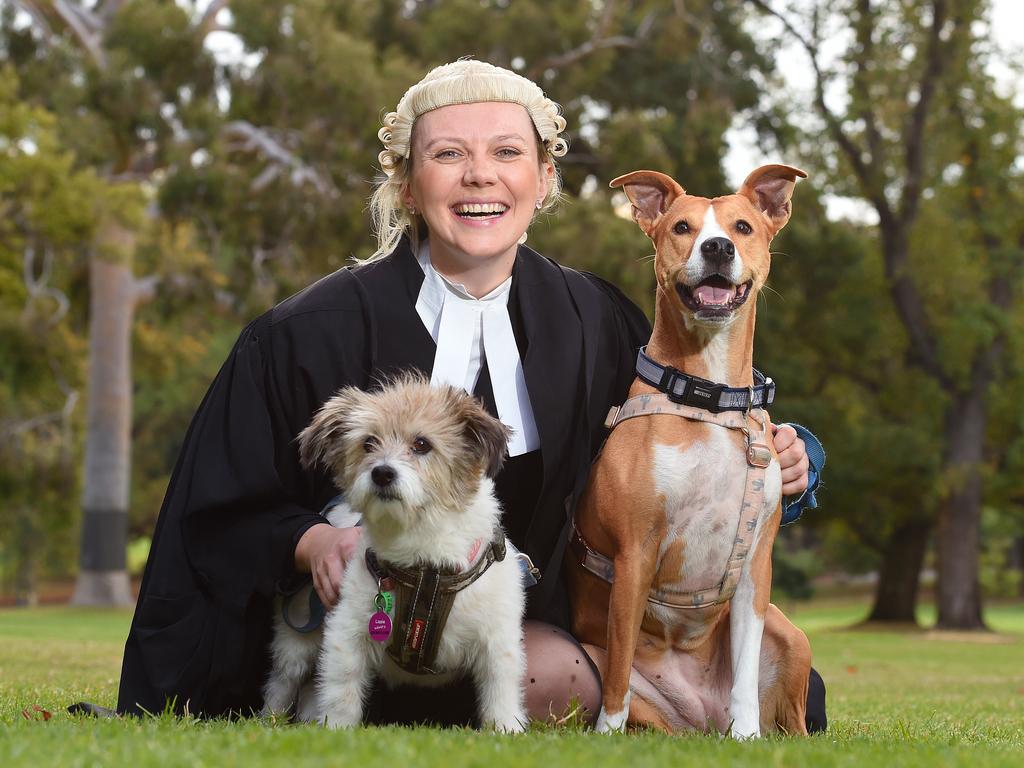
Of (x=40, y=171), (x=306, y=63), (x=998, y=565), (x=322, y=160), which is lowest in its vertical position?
(x=998, y=565)

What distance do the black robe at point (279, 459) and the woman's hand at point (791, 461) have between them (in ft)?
2.27

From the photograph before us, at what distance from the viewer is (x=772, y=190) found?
520cm

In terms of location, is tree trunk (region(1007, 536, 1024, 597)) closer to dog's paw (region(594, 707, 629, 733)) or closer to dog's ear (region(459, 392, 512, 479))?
dog's paw (region(594, 707, 629, 733))

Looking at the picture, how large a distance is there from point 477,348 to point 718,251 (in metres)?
1.08

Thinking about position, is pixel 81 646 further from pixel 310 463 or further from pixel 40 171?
pixel 310 463

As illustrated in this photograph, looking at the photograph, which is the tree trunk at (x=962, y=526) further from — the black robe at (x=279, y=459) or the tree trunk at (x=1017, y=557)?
the tree trunk at (x=1017, y=557)

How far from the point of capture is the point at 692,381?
482 cm

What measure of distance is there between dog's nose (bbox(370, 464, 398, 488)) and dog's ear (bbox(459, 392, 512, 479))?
360 mm

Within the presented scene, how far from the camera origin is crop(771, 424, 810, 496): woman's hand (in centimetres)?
505

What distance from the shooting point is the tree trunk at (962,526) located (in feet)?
79.6

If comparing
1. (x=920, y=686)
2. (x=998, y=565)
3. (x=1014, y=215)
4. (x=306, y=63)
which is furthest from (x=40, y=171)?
(x=998, y=565)

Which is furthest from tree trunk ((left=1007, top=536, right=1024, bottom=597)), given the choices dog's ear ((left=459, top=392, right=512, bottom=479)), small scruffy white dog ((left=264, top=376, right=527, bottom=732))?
dog's ear ((left=459, top=392, right=512, bottom=479))

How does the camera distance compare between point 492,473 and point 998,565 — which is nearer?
point 492,473

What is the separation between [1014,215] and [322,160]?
1295cm
